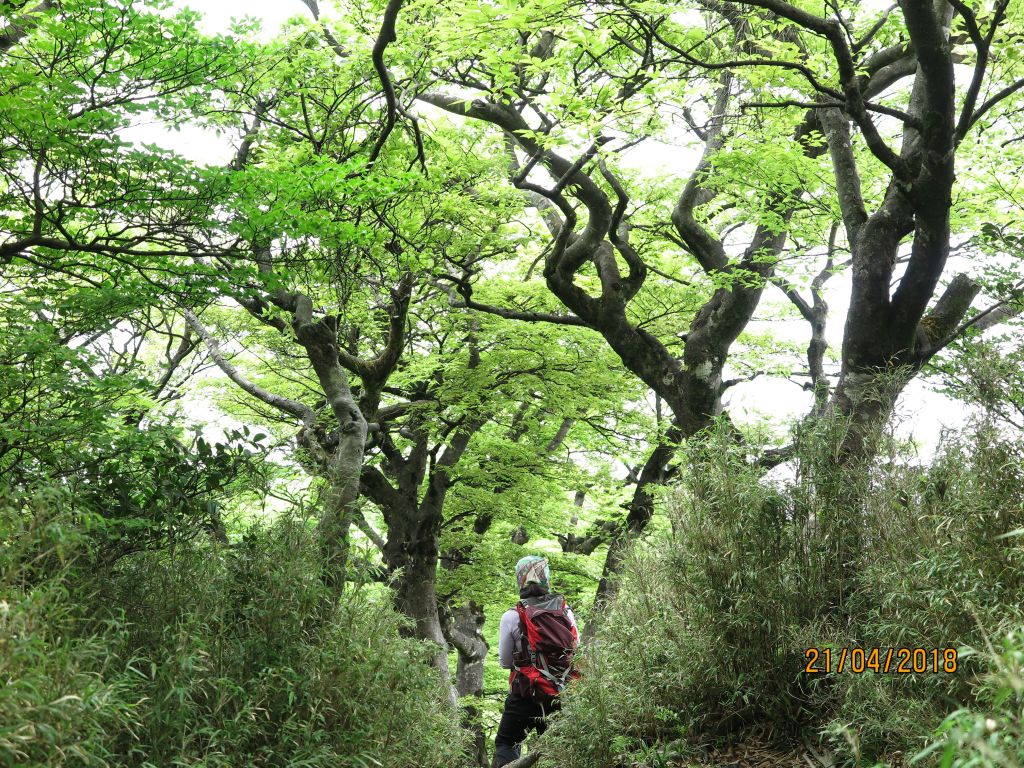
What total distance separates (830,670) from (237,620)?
11.9ft

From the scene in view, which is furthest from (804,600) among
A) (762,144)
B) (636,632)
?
(762,144)

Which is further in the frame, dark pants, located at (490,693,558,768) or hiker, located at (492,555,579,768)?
dark pants, located at (490,693,558,768)

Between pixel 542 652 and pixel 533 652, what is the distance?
0.24 ft

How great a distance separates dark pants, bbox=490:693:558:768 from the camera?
20.5 feet

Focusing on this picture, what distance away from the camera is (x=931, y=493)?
4398 millimetres

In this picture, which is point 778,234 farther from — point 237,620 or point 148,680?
point 148,680

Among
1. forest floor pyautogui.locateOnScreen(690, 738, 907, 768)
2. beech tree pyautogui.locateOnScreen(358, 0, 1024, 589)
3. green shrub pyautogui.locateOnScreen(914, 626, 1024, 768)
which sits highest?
beech tree pyautogui.locateOnScreen(358, 0, 1024, 589)

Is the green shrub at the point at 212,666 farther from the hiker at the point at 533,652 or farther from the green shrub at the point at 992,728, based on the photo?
the green shrub at the point at 992,728

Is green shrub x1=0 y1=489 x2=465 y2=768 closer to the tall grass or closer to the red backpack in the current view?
the red backpack
